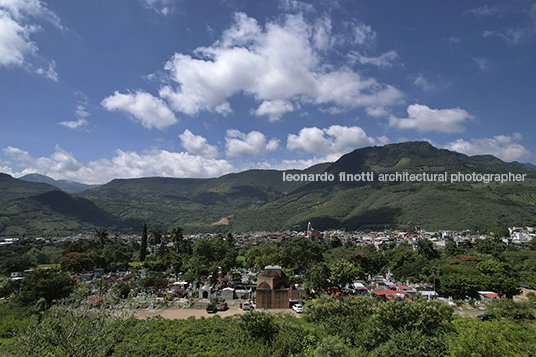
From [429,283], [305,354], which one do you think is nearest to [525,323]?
[305,354]

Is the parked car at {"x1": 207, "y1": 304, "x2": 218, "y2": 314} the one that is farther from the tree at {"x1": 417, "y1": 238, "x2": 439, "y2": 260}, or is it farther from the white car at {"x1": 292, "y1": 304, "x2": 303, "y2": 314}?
the tree at {"x1": 417, "y1": 238, "x2": 439, "y2": 260}

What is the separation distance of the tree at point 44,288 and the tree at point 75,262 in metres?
17.5

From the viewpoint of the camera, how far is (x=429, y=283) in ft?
146

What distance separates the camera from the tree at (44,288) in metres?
30.1

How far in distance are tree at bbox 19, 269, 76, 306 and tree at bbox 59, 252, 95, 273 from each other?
17.5 meters

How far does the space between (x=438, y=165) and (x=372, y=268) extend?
167036 mm

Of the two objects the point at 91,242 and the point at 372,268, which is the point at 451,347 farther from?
the point at 91,242

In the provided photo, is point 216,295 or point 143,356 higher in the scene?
point 143,356

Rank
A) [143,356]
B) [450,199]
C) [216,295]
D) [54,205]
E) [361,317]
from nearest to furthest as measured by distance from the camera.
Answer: [143,356] → [361,317] → [216,295] → [450,199] → [54,205]

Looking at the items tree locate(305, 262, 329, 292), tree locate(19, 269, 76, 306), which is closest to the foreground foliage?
tree locate(305, 262, 329, 292)

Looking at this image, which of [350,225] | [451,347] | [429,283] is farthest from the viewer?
[350,225]

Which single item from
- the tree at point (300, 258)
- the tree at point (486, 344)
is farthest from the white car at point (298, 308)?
the tree at point (300, 258)

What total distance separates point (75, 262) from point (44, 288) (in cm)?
2043

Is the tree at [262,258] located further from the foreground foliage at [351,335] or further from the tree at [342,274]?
the foreground foliage at [351,335]
